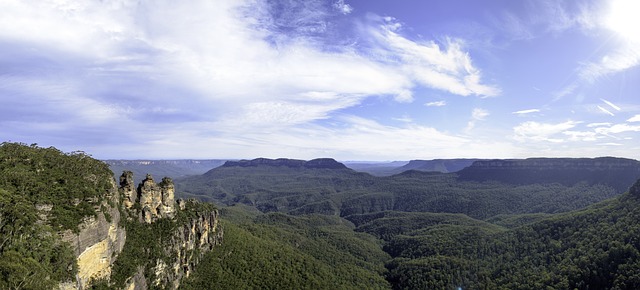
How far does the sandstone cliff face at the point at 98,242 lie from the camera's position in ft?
144

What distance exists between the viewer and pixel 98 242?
4984 centimetres

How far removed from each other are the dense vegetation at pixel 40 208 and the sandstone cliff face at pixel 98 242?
128 centimetres

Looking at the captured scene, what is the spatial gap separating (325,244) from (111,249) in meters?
104

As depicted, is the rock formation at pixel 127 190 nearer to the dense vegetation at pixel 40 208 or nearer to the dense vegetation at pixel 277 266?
the dense vegetation at pixel 40 208

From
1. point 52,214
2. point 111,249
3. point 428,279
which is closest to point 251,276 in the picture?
point 111,249

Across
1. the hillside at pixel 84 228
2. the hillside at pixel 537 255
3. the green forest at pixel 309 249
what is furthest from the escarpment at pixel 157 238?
the hillside at pixel 537 255

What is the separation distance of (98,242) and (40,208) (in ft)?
35.5

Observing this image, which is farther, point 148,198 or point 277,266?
point 277,266

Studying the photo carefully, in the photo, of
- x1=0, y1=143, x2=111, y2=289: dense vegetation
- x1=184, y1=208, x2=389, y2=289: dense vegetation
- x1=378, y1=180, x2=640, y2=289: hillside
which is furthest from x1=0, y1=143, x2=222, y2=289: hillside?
x1=378, y1=180, x2=640, y2=289: hillside

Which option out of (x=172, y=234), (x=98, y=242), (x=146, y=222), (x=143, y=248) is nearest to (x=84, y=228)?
(x=98, y=242)

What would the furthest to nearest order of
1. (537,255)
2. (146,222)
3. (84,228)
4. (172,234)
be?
(537,255) → (172,234) → (146,222) → (84,228)

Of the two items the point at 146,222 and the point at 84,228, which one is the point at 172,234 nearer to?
the point at 146,222

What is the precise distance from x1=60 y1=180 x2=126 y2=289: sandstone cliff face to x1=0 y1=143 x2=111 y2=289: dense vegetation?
4.20 ft

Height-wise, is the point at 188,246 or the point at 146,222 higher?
the point at 146,222
